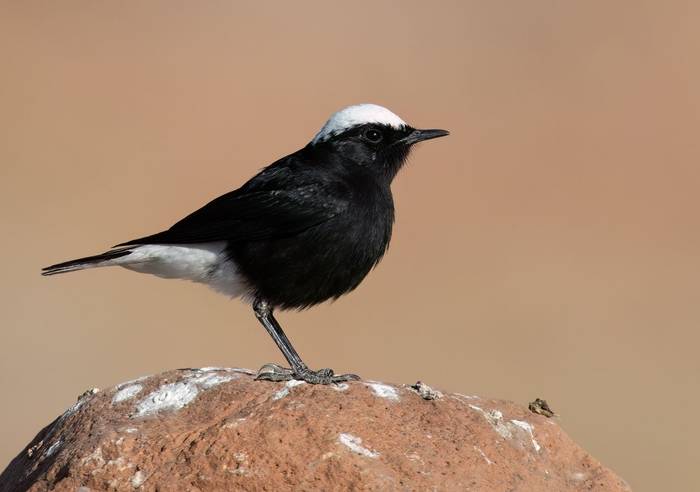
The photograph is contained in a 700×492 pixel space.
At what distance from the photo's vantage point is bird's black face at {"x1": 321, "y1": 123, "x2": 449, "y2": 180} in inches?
328

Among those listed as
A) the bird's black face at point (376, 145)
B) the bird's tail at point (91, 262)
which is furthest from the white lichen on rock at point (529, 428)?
the bird's tail at point (91, 262)

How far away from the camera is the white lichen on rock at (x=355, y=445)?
5.41 meters

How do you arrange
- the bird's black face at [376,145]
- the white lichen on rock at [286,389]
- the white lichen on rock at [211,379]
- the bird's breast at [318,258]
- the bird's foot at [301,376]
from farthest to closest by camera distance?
the bird's black face at [376,145], the bird's breast at [318,258], the bird's foot at [301,376], the white lichen on rock at [211,379], the white lichen on rock at [286,389]

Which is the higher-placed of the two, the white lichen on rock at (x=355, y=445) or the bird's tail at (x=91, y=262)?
the bird's tail at (x=91, y=262)

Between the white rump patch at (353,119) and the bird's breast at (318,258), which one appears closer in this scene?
the bird's breast at (318,258)

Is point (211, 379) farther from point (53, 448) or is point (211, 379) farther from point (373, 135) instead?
point (373, 135)

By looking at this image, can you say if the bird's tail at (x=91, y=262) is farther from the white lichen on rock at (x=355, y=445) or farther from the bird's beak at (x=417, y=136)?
the white lichen on rock at (x=355, y=445)

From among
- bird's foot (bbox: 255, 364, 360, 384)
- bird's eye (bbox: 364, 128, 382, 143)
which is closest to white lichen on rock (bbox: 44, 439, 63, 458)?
bird's foot (bbox: 255, 364, 360, 384)

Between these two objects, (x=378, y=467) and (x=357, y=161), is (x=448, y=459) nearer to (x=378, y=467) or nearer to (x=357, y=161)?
(x=378, y=467)

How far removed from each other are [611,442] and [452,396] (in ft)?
38.1

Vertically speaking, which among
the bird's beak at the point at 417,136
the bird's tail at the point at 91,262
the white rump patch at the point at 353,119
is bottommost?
the bird's beak at the point at 417,136

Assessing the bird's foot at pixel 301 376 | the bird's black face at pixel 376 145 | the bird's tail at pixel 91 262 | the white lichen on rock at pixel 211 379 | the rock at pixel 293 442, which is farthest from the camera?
the bird's black face at pixel 376 145

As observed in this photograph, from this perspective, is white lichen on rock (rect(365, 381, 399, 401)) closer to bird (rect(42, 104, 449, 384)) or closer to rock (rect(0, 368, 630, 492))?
rock (rect(0, 368, 630, 492))

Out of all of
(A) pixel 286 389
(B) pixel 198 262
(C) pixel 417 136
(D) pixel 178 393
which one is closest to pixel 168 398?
(D) pixel 178 393
